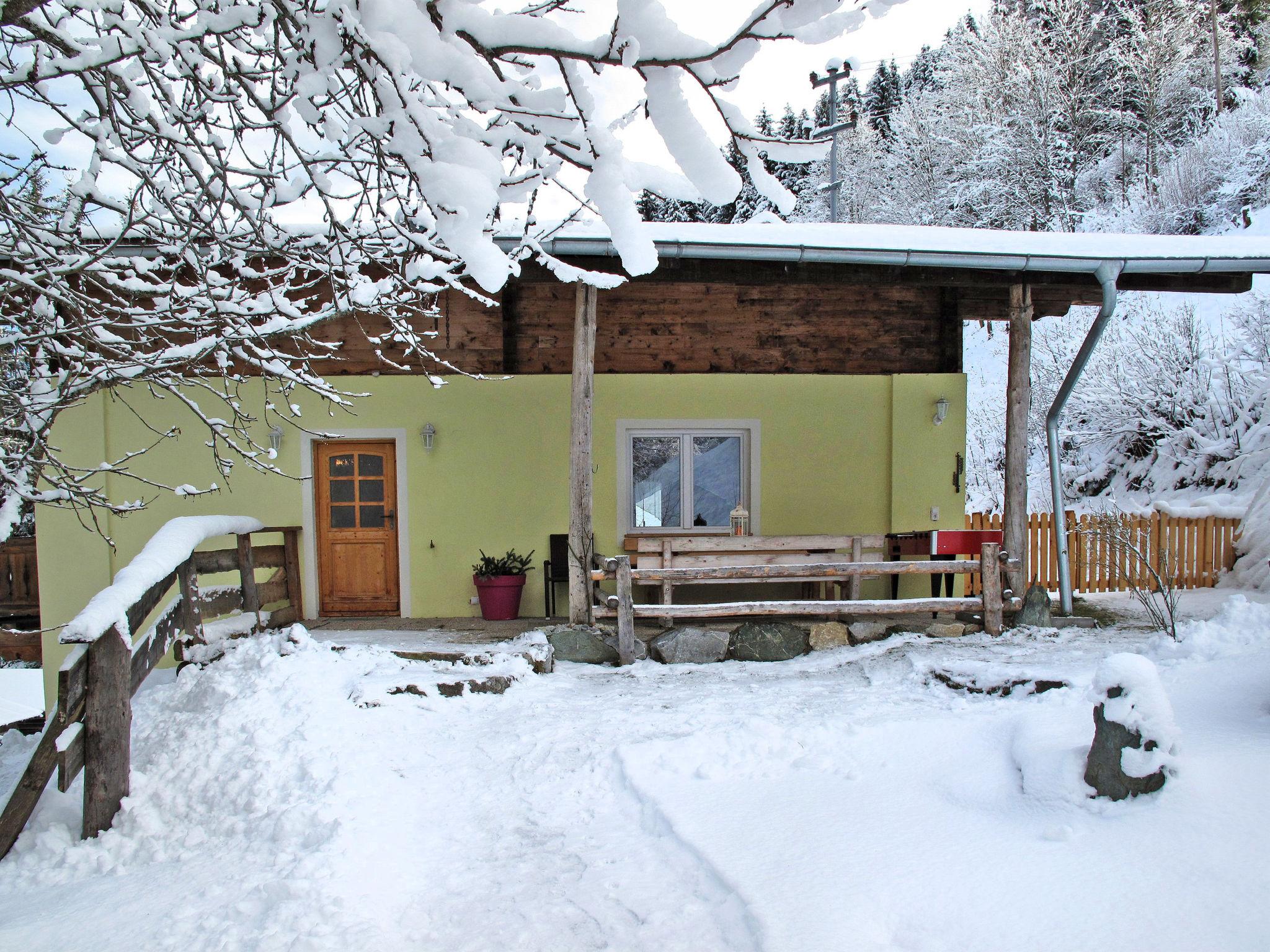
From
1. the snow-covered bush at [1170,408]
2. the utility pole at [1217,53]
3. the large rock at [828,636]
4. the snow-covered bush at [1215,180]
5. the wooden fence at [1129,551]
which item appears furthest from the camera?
the utility pole at [1217,53]

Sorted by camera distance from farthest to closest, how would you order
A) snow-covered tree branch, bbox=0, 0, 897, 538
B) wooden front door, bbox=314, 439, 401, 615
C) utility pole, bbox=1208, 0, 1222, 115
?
utility pole, bbox=1208, 0, 1222, 115 < wooden front door, bbox=314, 439, 401, 615 < snow-covered tree branch, bbox=0, 0, 897, 538

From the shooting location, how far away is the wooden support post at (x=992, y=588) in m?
6.50

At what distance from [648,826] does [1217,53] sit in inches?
1158

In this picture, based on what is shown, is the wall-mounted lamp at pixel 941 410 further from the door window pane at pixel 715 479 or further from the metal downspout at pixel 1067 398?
the door window pane at pixel 715 479

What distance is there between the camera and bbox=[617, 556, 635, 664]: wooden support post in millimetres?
6070

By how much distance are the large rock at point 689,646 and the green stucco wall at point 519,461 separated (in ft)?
5.54

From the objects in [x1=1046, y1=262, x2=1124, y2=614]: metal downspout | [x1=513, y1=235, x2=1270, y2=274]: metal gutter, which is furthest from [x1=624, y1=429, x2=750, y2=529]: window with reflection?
[x1=1046, y1=262, x2=1124, y2=614]: metal downspout

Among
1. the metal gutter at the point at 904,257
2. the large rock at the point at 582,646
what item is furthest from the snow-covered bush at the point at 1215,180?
the large rock at the point at 582,646

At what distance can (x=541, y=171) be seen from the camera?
1.82 metres

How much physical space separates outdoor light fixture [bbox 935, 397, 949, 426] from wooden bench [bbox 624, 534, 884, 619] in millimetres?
1729

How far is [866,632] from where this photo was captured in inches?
257

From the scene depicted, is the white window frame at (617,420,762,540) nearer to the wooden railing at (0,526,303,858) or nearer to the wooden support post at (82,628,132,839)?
the wooden railing at (0,526,303,858)

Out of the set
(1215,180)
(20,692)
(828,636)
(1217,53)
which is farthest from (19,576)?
(1217,53)

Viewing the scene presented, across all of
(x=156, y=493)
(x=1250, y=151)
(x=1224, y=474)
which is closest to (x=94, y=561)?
(x=156, y=493)
